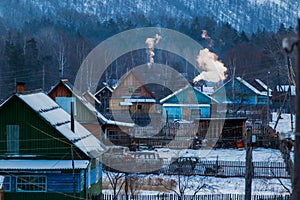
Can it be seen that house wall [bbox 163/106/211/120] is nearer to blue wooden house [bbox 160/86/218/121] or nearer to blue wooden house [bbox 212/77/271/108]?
blue wooden house [bbox 160/86/218/121]

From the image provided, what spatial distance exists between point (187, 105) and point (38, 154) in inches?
1139

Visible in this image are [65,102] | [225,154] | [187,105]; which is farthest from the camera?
[187,105]

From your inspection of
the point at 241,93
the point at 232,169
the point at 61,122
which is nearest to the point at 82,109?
the point at 232,169

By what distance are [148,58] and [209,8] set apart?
110940 millimetres

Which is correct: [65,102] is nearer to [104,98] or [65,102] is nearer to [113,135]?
[113,135]

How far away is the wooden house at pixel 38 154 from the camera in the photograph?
54.4 ft

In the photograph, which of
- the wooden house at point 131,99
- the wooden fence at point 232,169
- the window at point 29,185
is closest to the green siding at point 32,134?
the window at point 29,185

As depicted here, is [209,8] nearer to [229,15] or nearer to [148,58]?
[229,15]

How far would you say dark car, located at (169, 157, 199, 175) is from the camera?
24.3 metres

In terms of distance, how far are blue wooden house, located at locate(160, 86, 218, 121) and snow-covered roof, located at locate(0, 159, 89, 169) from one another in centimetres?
2707

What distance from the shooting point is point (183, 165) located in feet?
81.7

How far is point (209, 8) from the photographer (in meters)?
181

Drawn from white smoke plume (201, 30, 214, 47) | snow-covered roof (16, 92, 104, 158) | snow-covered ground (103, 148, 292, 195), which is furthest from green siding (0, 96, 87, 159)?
white smoke plume (201, 30, 214, 47)

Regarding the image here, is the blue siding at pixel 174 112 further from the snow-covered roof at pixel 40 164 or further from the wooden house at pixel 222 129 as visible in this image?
the snow-covered roof at pixel 40 164
